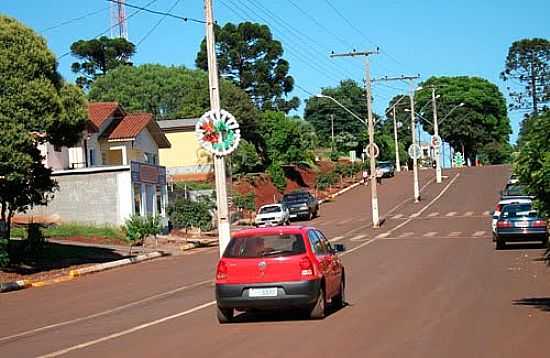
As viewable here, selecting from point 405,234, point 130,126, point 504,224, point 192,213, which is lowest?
point 405,234

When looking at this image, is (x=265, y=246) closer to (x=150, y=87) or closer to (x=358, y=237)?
(x=358, y=237)

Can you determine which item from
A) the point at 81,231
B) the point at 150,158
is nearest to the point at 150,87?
the point at 150,158

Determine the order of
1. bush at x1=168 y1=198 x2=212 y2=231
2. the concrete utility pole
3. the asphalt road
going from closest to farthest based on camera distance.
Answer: the asphalt road, the concrete utility pole, bush at x1=168 y1=198 x2=212 y2=231

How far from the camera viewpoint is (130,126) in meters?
60.3

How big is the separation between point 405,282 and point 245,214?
1697 inches

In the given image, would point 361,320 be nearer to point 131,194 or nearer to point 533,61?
point 131,194

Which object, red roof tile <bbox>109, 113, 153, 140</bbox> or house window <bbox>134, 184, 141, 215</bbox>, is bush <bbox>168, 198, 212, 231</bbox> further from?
red roof tile <bbox>109, 113, 153, 140</bbox>

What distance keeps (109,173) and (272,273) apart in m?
37.6

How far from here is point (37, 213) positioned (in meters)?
50.9

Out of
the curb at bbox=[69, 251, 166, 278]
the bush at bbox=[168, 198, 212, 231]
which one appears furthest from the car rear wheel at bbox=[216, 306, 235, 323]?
the bush at bbox=[168, 198, 212, 231]

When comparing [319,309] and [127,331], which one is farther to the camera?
[127,331]

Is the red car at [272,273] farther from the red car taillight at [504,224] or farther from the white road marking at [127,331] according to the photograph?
the red car taillight at [504,224]

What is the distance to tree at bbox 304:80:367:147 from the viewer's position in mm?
123688

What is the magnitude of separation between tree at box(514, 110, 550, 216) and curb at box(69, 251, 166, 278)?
19.7m
